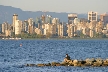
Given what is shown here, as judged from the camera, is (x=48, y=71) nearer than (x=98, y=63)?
Yes

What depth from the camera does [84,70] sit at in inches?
2131

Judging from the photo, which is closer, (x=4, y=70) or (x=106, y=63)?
(x=4, y=70)

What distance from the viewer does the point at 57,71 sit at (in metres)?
53.2

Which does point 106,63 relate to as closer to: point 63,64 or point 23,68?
point 63,64

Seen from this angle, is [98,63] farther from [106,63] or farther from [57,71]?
[57,71]

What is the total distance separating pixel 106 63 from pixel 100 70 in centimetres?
575

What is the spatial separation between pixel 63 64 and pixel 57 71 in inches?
263

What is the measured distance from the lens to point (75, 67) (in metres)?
57.4

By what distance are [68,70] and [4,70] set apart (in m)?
7.06

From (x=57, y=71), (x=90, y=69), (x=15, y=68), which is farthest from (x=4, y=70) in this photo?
(x=90, y=69)

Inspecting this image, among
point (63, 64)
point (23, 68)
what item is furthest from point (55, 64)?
point (23, 68)

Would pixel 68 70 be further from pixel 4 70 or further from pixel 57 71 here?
pixel 4 70

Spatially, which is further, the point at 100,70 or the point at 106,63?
the point at 106,63

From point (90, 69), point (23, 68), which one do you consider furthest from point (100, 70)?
Answer: point (23, 68)
